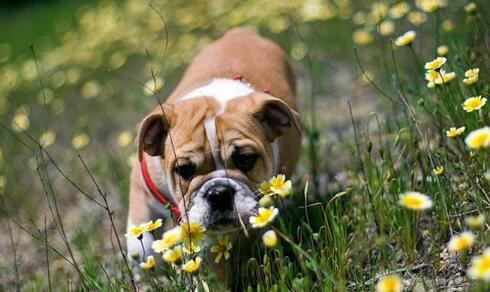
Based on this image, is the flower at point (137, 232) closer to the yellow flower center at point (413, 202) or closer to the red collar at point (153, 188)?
the red collar at point (153, 188)

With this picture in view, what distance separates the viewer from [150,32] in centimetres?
1048

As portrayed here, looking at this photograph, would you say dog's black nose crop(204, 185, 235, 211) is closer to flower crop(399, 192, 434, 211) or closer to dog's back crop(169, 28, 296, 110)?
flower crop(399, 192, 434, 211)

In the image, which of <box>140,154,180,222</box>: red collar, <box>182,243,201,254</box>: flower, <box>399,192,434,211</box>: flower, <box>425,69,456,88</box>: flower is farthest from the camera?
<box>140,154,180,222</box>: red collar

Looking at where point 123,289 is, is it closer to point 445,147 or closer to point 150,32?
point 445,147

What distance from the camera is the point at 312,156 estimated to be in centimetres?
503

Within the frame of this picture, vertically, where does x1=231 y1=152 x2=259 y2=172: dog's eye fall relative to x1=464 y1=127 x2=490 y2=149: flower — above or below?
below

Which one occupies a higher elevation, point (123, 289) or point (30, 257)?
point (123, 289)

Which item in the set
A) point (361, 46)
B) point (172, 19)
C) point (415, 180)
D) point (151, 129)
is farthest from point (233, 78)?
A: point (172, 19)

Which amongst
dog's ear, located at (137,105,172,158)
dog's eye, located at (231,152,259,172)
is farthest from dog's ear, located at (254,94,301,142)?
dog's ear, located at (137,105,172,158)

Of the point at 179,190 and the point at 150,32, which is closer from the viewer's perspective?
the point at 179,190

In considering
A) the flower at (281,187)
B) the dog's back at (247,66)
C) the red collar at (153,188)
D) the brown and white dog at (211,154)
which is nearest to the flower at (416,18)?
the dog's back at (247,66)

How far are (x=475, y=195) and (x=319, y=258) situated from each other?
0.74 m

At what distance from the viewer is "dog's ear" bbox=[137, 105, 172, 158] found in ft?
13.1

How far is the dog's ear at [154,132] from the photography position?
4008 millimetres
